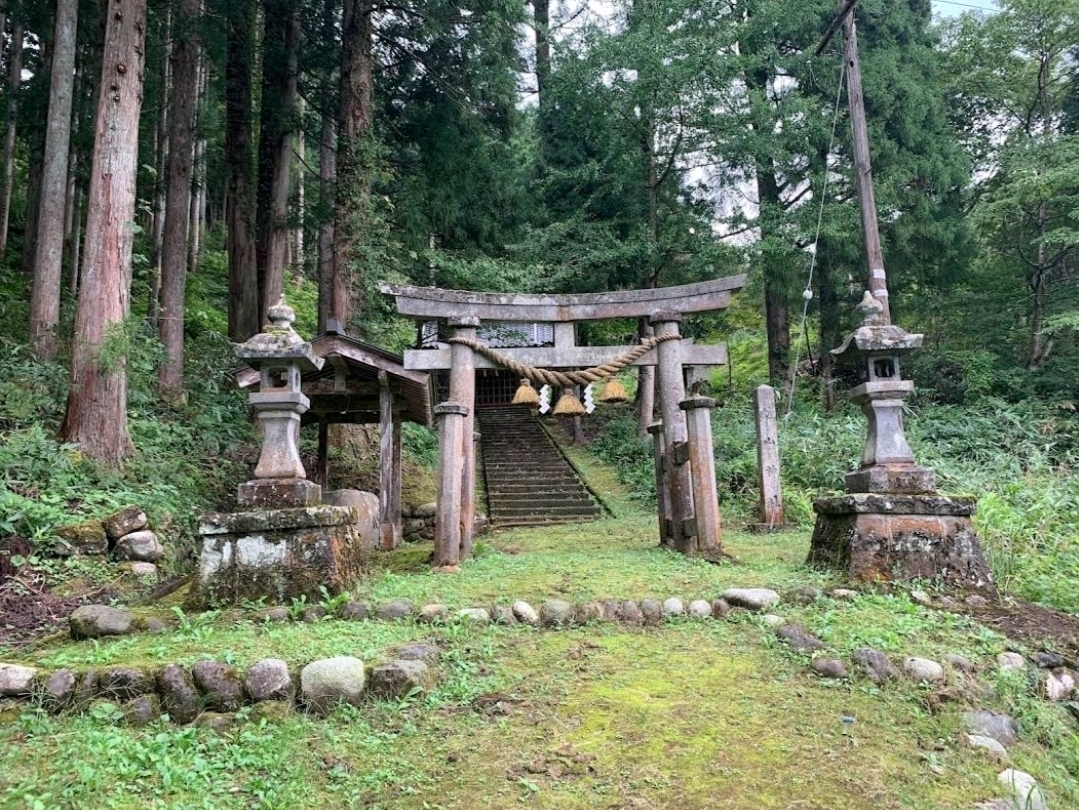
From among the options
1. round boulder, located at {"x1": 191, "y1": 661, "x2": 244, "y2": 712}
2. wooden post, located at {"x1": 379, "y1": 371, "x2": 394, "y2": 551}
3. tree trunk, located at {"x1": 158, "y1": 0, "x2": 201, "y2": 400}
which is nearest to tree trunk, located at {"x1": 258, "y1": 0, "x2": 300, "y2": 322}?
tree trunk, located at {"x1": 158, "y1": 0, "x2": 201, "y2": 400}

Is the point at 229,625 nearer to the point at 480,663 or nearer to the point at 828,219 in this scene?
the point at 480,663

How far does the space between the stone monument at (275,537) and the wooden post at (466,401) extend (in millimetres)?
1911

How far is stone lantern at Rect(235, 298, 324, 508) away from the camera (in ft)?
17.0

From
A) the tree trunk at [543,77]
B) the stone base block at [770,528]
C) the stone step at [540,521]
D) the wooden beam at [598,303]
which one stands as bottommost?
the stone step at [540,521]

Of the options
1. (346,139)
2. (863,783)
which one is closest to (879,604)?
(863,783)

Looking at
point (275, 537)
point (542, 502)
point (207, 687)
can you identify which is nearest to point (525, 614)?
point (275, 537)

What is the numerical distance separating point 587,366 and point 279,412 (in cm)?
350

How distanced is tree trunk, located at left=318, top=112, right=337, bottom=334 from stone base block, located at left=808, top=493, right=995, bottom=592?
8754mm

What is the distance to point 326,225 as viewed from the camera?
12836 millimetres

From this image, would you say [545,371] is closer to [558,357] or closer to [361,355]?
[558,357]

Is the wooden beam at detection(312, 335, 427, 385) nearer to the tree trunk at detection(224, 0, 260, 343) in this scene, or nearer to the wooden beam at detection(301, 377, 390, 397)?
the wooden beam at detection(301, 377, 390, 397)

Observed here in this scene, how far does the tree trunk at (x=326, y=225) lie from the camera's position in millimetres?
12070

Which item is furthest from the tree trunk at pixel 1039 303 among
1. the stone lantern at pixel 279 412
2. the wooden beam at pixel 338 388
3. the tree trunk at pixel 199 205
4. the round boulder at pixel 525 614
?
the tree trunk at pixel 199 205

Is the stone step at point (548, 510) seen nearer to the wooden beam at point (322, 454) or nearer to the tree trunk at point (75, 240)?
the wooden beam at point (322, 454)
